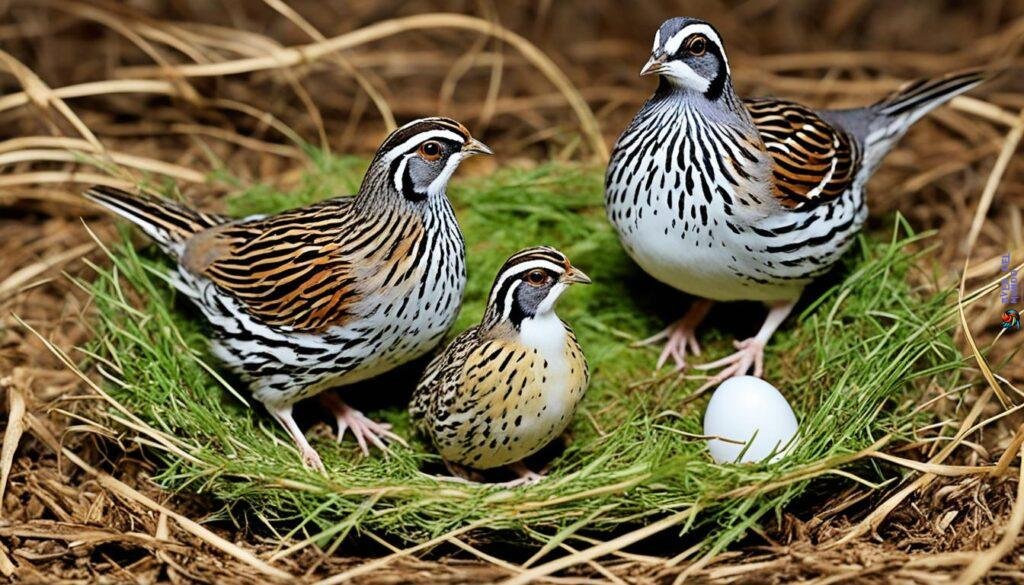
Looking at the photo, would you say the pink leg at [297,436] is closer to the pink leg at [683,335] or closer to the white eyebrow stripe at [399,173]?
the white eyebrow stripe at [399,173]

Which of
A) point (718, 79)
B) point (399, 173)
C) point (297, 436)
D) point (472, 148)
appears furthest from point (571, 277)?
point (297, 436)

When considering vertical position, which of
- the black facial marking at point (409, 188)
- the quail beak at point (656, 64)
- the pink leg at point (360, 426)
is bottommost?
the pink leg at point (360, 426)

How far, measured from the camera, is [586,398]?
17.8 ft

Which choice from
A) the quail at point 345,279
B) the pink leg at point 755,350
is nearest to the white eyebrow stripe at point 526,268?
the quail at point 345,279

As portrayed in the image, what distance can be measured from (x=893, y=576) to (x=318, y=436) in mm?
2635

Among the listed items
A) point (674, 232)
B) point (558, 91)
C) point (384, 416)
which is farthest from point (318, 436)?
point (558, 91)

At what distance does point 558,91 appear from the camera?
742 cm

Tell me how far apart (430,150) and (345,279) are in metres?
0.63

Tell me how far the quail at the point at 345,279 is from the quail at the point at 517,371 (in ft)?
0.97

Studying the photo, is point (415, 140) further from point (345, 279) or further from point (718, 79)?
point (718, 79)

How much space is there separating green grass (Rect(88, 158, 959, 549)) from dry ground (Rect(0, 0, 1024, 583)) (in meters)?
0.18

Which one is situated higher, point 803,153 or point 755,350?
point 803,153

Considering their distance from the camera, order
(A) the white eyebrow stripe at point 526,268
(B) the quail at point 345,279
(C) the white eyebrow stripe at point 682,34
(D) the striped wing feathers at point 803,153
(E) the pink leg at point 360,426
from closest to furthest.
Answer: (A) the white eyebrow stripe at point 526,268, (C) the white eyebrow stripe at point 682,34, (B) the quail at point 345,279, (D) the striped wing feathers at point 803,153, (E) the pink leg at point 360,426

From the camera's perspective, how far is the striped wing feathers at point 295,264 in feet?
15.4
